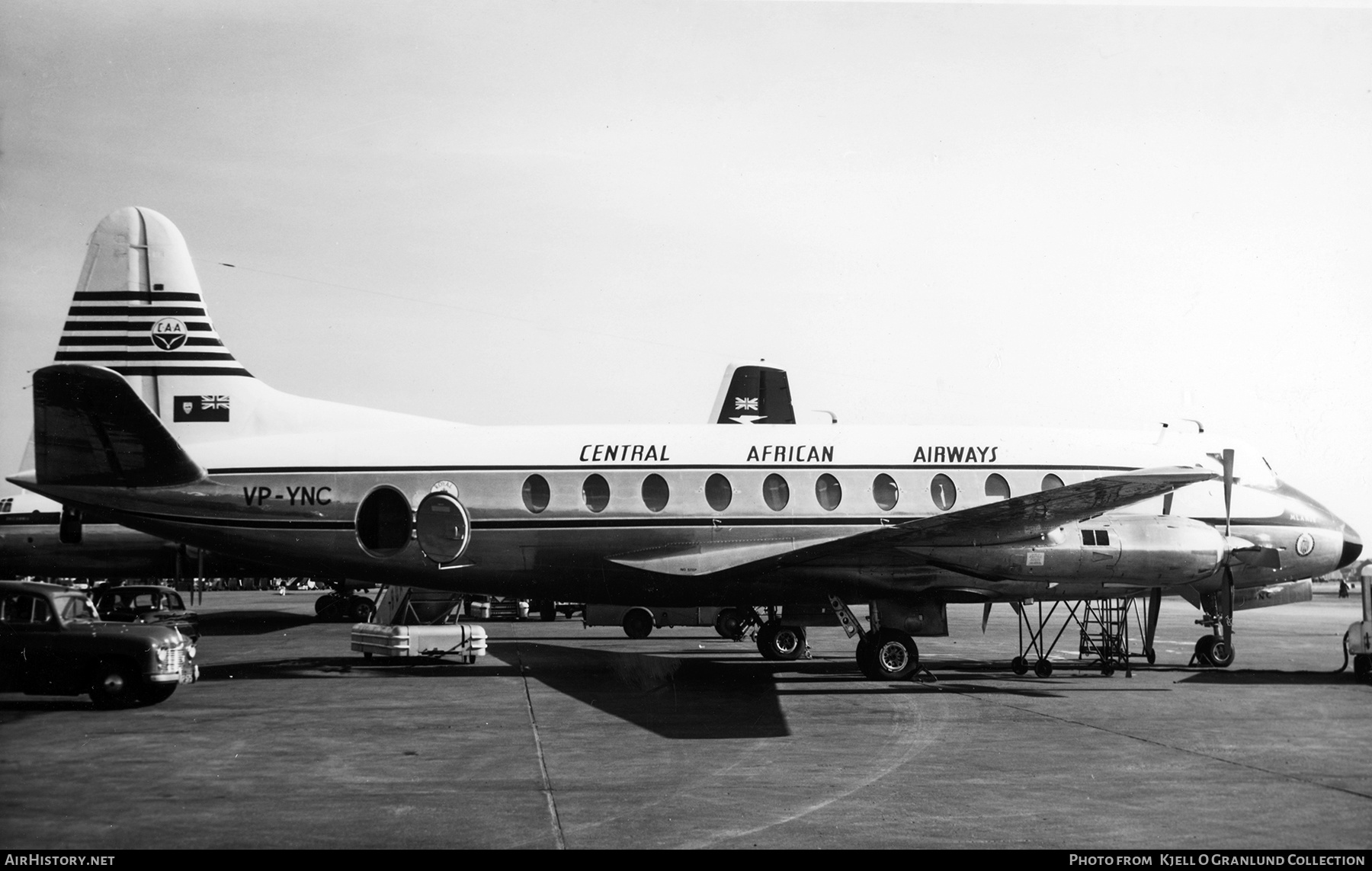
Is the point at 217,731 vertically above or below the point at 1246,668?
above

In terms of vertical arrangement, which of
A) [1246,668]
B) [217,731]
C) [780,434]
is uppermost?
[780,434]

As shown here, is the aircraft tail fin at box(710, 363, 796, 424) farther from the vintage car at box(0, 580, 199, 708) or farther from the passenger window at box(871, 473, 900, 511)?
the vintage car at box(0, 580, 199, 708)

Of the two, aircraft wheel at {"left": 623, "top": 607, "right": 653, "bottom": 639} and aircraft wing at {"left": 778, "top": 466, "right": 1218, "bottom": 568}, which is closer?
aircraft wing at {"left": 778, "top": 466, "right": 1218, "bottom": 568}

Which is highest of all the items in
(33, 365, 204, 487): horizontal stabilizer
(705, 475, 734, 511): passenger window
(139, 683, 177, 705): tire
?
(33, 365, 204, 487): horizontal stabilizer

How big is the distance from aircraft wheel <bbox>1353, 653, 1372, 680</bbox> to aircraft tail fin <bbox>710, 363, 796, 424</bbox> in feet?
56.5

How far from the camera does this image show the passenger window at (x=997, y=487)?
19000 mm

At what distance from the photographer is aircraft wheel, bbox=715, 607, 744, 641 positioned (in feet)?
94.5

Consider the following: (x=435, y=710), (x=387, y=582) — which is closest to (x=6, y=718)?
(x=435, y=710)

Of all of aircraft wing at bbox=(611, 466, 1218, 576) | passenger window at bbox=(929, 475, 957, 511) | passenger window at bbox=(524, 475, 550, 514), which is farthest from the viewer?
passenger window at bbox=(929, 475, 957, 511)

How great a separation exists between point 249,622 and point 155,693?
26.0m

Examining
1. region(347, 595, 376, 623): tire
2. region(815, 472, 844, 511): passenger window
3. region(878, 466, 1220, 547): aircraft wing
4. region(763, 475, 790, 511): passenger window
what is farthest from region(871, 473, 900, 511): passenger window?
region(347, 595, 376, 623): tire

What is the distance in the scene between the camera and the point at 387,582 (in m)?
18.2
